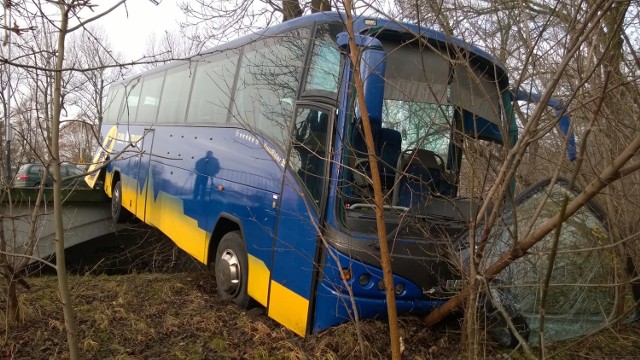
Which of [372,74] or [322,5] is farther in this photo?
[322,5]

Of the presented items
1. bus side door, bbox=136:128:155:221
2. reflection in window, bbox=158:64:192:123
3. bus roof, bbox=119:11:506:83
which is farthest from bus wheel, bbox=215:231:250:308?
bus side door, bbox=136:128:155:221

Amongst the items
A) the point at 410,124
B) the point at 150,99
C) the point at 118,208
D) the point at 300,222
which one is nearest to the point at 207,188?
the point at 300,222

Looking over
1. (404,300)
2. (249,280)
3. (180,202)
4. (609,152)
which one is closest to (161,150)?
(180,202)

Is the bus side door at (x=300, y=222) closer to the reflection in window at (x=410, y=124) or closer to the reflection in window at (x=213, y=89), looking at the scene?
the reflection in window at (x=410, y=124)

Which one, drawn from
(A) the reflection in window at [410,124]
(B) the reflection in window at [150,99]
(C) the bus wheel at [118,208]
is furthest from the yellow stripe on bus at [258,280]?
(C) the bus wheel at [118,208]

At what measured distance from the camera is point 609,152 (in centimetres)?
535

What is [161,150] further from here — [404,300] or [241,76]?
[404,300]

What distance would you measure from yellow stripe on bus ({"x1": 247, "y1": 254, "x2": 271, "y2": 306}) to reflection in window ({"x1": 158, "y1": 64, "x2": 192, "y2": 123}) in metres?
3.48

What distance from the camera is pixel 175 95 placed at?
930 centimetres

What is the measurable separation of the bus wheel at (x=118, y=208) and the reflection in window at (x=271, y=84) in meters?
6.07

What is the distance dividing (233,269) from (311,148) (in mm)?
2011

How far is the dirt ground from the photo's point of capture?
4.64 meters

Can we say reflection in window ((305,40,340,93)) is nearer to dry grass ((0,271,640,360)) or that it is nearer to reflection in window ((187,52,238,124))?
reflection in window ((187,52,238,124))

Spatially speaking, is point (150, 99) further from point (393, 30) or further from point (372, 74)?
point (372, 74)
